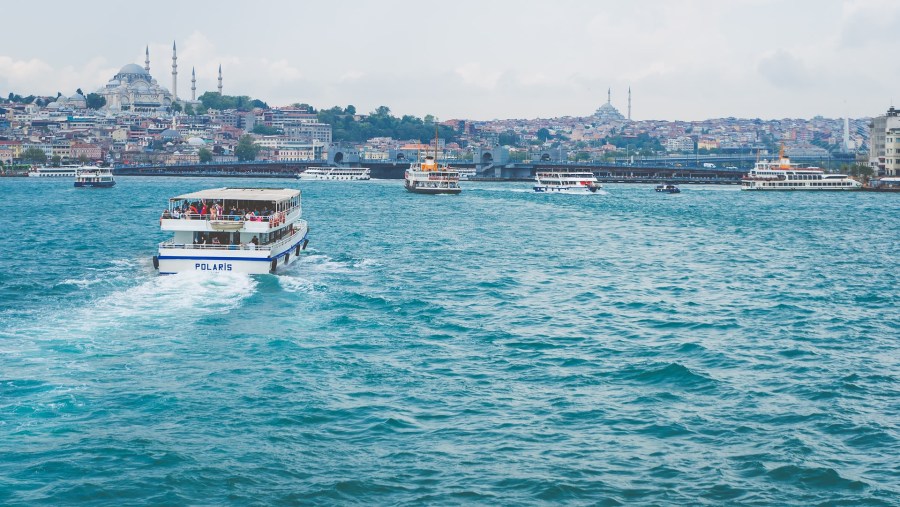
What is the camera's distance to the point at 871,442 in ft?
47.4

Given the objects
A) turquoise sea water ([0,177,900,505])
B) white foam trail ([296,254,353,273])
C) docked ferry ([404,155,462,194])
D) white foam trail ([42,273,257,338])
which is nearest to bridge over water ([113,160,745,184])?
docked ferry ([404,155,462,194])

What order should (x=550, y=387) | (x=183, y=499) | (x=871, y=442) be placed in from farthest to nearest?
(x=550, y=387) → (x=871, y=442) → (x=183, y=499)

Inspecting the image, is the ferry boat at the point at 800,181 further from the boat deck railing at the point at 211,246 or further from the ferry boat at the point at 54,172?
the ferry boat at the point at 54,172

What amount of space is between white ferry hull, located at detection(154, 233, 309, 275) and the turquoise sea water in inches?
18.2

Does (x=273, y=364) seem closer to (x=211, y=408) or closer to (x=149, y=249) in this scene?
(x=211, y=408)

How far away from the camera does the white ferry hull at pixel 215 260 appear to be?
27.5 meters

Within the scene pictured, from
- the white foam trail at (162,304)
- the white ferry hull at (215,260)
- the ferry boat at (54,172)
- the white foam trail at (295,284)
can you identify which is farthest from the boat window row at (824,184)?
the ferry boat at (54,172)

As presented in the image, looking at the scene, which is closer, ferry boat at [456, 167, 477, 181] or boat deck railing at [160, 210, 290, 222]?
boat deck railing at [160, 210, 290, 222]

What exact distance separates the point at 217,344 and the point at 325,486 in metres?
7.66

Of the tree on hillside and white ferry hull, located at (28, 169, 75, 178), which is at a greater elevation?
the tree on hillside

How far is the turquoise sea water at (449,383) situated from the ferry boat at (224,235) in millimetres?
573

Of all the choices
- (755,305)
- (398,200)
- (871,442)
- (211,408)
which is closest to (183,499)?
(211,408)

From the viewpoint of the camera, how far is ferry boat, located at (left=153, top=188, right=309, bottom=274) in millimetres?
27641

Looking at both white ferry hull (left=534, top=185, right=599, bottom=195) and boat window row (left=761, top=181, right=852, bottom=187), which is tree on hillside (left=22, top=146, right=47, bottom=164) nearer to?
white ferry hull (left=534, top=185, right=599, bottom=195)
